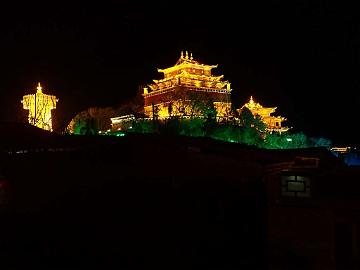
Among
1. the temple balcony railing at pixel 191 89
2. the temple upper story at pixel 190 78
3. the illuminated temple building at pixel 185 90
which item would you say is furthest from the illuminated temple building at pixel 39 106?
the temple upper story at pixel 190 78

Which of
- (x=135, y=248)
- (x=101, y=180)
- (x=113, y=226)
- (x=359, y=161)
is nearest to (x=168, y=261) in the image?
(x=135, y=248)

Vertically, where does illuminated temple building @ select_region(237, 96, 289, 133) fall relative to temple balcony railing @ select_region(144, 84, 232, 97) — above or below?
below

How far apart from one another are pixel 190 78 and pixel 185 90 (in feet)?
5.88

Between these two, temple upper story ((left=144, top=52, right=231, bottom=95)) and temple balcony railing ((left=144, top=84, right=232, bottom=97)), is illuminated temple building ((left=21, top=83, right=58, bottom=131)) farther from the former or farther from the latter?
temple upper story ((left=144, top=52, right=231, bottom=95))

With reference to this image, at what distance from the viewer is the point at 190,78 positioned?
3991 cm

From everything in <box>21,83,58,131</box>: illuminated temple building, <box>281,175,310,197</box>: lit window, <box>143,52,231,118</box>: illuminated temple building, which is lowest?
<box>281,175,310,197</box>: lit window

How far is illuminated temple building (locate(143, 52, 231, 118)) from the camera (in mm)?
37997

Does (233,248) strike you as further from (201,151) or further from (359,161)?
(359,161)

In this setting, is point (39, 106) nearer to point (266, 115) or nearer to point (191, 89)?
point (191, 89)

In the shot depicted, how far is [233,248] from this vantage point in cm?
1384

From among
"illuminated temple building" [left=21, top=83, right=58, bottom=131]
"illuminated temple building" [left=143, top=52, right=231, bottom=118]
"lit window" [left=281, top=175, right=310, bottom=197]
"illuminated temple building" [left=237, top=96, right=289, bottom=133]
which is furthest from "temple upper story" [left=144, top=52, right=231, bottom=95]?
→ "lit window" [left=281, top=175, right=310, bottom=197]

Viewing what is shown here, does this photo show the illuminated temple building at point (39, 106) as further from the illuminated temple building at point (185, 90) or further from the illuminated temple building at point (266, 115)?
the illuminated temple building at point (266, 115)

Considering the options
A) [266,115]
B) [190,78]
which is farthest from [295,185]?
[266,115]

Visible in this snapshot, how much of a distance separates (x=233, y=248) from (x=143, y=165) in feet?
12.3
